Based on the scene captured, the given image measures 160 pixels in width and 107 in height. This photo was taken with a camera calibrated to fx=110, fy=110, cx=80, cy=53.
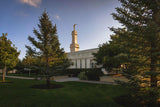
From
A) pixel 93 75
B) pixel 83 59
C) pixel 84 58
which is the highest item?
pixel 84 58

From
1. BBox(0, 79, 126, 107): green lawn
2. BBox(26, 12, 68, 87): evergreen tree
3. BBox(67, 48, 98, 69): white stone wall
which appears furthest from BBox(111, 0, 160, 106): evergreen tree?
BBox(67, 48, 98, 69): white stone wall

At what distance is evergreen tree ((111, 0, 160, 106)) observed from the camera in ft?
18.6

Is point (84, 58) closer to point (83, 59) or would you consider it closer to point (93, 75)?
point (83, 59)

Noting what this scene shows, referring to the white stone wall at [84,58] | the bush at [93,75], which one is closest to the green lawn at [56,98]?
the bush at [93,75]

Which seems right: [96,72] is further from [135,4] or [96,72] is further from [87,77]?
[135,4]

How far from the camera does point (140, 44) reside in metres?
6.01

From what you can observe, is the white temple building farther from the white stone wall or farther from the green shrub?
the green shrub

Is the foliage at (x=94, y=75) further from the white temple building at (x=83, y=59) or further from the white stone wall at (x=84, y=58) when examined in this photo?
the white stone wall at (x=84, y=58)

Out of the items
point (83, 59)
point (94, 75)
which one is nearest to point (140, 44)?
point (94, 75)

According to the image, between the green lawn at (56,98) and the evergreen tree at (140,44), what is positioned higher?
the evergreen tree at (140,44)

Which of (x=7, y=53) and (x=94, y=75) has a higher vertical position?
(x=7, y=53)

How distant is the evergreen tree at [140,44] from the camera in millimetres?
5672

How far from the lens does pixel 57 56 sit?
12414mm

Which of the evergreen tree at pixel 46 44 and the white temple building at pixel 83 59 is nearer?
the evergreen tree at pixel 46 44
